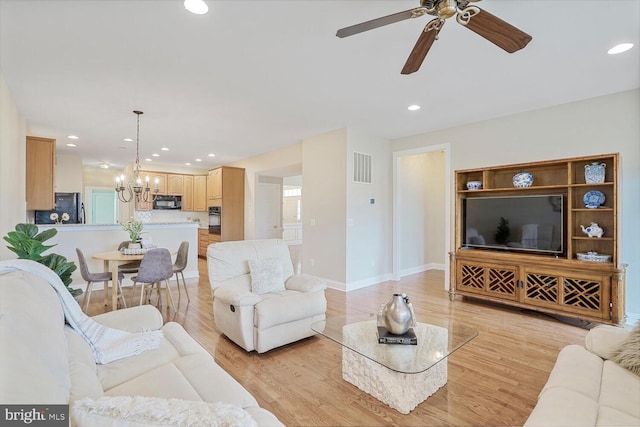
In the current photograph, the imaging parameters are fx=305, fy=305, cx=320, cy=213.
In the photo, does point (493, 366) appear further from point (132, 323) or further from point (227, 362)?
point (132, 323)

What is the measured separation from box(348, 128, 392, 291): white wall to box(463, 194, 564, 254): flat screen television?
4.82ft

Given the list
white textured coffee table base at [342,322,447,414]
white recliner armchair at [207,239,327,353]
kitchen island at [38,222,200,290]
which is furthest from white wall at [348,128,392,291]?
white textured coffee table base at [342,322,447,414]

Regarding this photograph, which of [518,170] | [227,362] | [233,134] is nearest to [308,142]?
[233,134]

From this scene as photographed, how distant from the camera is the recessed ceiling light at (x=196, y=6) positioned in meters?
2.02

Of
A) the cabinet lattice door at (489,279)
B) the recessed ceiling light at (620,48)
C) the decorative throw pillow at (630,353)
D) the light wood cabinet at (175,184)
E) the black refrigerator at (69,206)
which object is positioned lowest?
the cabinet lattice door at (489,279)

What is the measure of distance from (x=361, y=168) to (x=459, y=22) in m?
3.51

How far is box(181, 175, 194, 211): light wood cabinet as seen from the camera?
8688 mm

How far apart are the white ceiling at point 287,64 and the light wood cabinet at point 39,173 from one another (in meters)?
0.37

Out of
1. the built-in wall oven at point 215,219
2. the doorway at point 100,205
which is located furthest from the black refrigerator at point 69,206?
the doorway at point 100,205

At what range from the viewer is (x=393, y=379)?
198cm

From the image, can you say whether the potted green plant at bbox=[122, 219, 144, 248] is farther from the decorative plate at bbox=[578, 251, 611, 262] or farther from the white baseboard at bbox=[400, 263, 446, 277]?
the decorative plate at bbox=[578, 251, 611, 262]

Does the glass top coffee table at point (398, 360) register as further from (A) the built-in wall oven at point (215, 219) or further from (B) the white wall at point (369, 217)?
(A) the built-in wall oven at point (215, 219)

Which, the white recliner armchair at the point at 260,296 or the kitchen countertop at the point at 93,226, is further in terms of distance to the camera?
the kitchen countertop at the point at 93,226

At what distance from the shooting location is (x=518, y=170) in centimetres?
425
